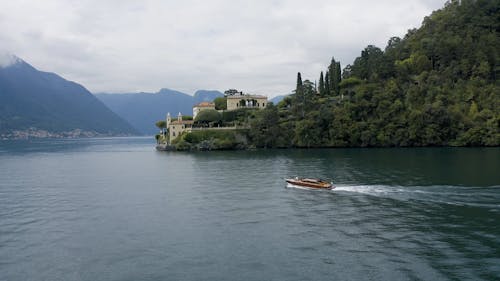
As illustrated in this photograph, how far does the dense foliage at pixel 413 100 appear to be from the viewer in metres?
130

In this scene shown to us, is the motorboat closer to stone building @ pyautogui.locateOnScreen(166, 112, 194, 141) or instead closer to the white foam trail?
the white foam trail

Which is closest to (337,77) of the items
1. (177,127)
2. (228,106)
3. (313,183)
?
(228,106)

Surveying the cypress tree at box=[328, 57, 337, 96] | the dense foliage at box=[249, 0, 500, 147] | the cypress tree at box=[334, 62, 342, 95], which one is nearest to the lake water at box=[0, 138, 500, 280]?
the dense foliage at box=[249, 0, 500, 147]

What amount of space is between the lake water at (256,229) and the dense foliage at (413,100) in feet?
220

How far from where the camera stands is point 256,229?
1464 inches

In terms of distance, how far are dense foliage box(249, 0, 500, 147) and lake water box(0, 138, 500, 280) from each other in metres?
67.2

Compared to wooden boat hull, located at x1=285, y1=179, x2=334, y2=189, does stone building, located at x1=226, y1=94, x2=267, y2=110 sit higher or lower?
higher

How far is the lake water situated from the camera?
91.7 feet

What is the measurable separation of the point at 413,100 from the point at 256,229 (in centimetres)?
11473

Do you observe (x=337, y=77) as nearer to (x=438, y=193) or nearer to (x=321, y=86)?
Answer: (x=321, y=86)

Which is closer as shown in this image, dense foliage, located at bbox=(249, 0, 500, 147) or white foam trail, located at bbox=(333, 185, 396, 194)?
white foam trail, located at bbox=(333, 185, 396, 194)

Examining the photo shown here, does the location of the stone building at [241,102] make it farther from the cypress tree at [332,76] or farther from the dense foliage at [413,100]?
the cypress tree at [332,76]

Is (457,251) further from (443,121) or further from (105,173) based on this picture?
(443,121)

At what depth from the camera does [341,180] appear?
6272cm
